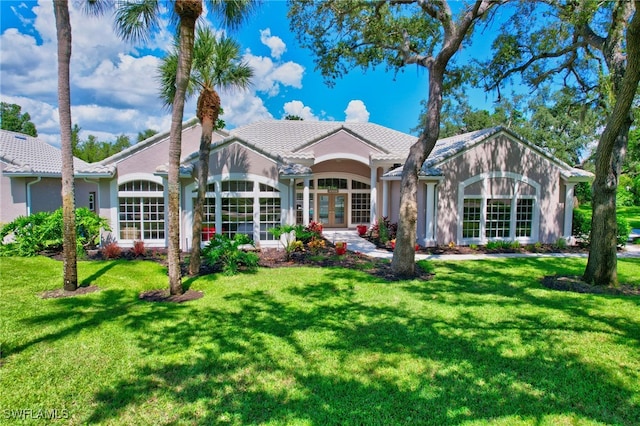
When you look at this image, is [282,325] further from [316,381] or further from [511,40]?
[511,40]

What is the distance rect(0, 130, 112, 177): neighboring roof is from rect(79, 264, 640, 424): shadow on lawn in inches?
463

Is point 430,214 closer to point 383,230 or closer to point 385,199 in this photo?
point 383,230

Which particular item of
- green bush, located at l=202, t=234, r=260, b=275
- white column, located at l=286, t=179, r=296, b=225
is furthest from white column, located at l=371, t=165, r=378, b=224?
green bush, located at l=202, t=234, r=260, b=275

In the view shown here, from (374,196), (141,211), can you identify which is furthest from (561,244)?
(141,211)

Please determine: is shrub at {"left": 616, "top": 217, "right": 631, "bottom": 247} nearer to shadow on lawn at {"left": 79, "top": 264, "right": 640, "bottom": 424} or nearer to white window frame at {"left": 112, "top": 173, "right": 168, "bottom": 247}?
shadow on lawn at {"left": 79, "top": 264, "right": 640, "bottom": 424}

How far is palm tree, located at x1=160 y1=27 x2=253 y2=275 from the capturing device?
10812mm

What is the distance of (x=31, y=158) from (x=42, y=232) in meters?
9.07

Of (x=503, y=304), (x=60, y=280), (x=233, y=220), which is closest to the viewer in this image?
(x=503, y=304)

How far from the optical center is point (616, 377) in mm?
5027

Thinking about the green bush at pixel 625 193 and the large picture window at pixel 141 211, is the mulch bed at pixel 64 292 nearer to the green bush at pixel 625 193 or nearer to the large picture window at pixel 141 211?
the large picture window at pixel 141 211

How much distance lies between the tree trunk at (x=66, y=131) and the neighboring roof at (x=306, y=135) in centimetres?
990

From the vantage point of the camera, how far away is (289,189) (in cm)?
1522

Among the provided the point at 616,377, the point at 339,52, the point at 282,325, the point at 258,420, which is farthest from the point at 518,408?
the point at 339,52

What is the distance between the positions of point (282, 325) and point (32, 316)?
5.02 metres
